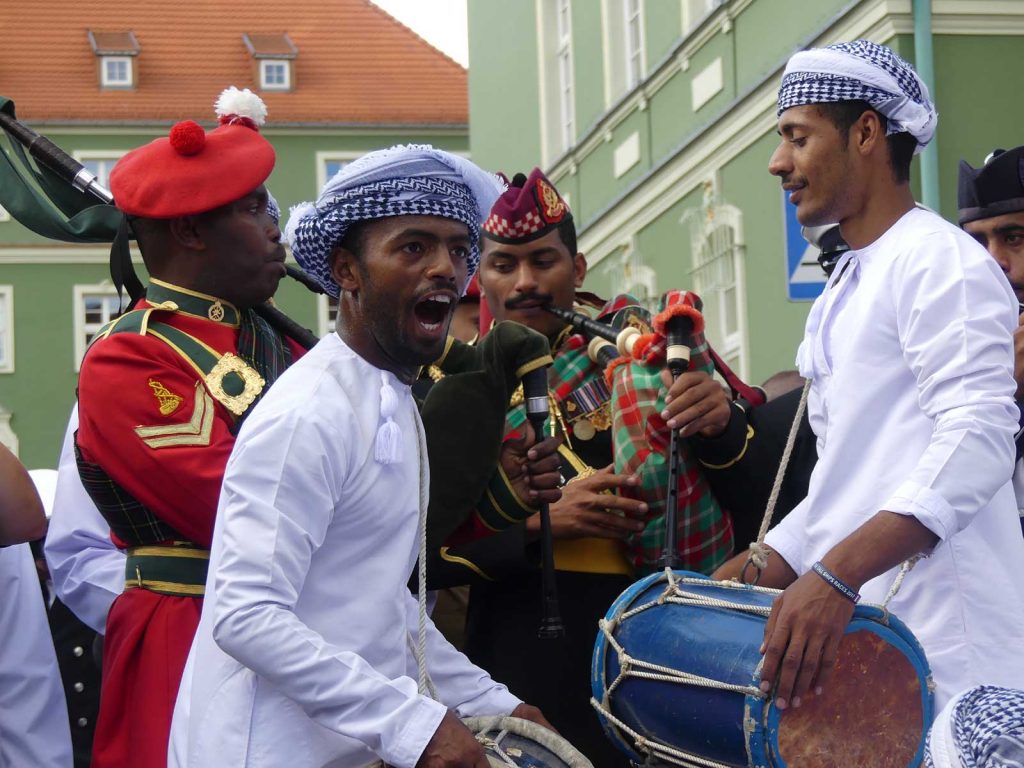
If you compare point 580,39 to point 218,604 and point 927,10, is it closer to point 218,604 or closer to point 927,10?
point 927,10

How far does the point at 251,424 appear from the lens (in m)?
3.23

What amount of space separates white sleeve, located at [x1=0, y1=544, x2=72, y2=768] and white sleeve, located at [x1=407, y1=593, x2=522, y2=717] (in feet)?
5.04

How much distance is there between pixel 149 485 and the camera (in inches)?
158

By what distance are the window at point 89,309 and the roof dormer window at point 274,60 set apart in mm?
6683

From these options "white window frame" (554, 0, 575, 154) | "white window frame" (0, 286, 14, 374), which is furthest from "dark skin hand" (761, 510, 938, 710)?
"white window frame" (0, 286, 14, 374)

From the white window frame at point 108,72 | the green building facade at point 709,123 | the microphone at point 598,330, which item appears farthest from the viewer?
the white window frame at point 108,72

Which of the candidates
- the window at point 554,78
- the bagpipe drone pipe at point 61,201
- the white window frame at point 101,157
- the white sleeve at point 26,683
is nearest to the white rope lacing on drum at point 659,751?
the bagpipe drone pipe at point 61,201

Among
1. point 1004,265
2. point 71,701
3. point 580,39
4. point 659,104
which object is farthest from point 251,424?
point 580,39

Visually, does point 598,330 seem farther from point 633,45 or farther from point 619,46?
point 619,46

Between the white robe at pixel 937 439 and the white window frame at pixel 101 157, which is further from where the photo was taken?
the white window frame at pixel 101 157

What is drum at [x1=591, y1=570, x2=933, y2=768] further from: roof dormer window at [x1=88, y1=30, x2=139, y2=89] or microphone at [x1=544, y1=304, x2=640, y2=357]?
roof dormer window at [x1=88, y1=30, x2=139, y2=89]

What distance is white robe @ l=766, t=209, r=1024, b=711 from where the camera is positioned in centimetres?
334

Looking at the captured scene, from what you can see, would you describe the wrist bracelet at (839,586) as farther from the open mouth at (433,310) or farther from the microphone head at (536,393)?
the microphone head at (536,393)

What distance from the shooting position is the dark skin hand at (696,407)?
178 inches
